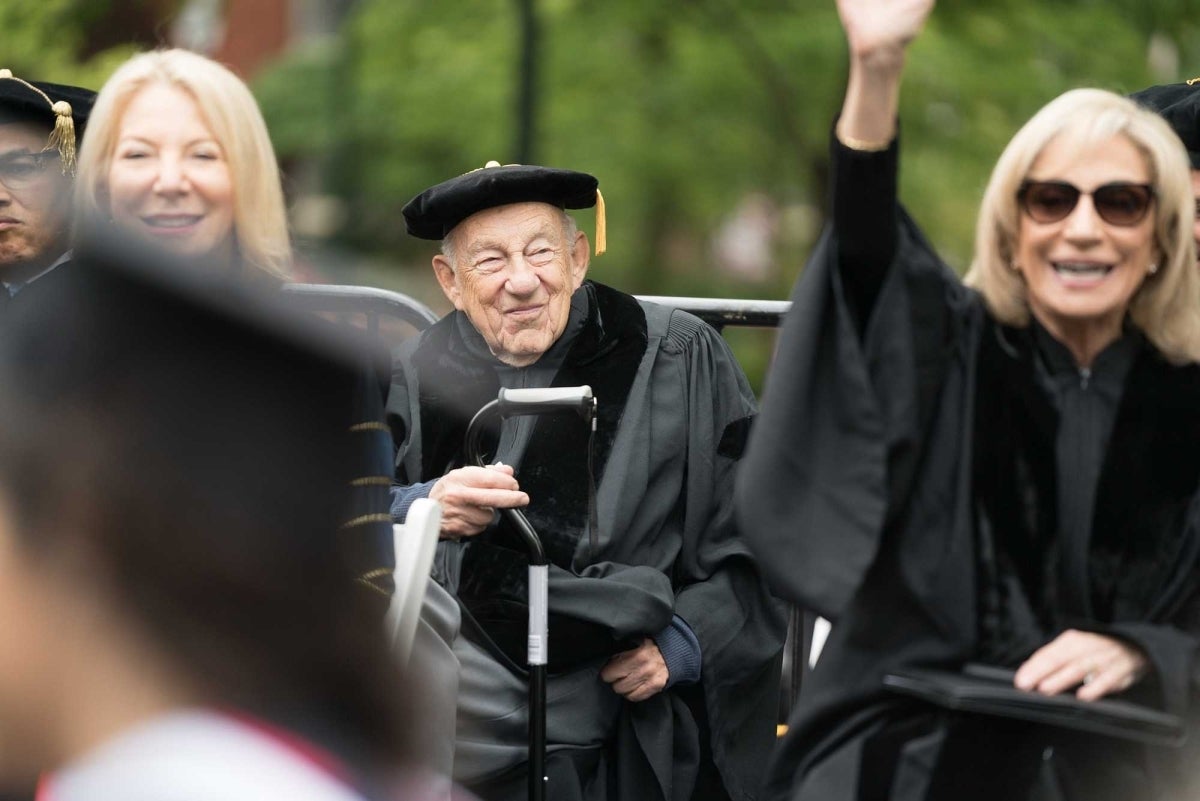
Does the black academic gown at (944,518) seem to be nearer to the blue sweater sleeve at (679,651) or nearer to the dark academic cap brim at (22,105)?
the blue sweater sleeve at (679,651)

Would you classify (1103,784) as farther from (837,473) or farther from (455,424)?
(455,424)

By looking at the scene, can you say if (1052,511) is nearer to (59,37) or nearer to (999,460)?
(999,460)

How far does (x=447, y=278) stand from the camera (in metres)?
4.53

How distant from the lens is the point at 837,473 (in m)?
3.07

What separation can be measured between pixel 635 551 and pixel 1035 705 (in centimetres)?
140

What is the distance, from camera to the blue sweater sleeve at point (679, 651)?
4.12m

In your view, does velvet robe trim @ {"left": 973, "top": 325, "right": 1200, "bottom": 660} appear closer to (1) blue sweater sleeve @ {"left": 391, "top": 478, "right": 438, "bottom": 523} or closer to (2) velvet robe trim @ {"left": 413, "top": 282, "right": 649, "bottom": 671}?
(2) velvet robe trim @ {"left": 413, "top": 282, "right": 649, "bottom": 671}

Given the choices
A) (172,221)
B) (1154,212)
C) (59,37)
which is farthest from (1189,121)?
(59,37)

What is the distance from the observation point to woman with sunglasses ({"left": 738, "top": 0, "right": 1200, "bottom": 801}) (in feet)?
10.0

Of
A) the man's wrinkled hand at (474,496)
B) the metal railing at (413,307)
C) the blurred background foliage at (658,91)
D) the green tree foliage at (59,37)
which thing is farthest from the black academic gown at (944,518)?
the blurred background foliage at (658,91)

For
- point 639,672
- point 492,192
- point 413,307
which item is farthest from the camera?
point 413,307

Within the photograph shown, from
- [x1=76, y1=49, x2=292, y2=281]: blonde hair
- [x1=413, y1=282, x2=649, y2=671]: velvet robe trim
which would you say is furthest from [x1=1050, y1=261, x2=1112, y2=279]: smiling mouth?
[x1=76, y1=49, x2=292, y2=281]: blonde hair

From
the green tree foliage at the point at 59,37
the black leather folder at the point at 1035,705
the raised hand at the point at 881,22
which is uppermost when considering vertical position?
the green tree foliage at the point at 59,37

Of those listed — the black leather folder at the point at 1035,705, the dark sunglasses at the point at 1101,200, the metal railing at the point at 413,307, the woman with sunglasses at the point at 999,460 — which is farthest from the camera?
the metal railing at the point at 413,307
